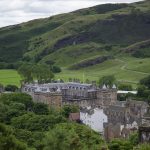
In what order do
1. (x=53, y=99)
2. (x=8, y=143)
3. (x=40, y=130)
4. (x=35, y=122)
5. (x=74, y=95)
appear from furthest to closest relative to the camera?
1. (x=74, y=95)
2. (x=53, y=99)
3. (x=35, y=122)
4. (x=40, y=130)
5. (x=8, y=143)

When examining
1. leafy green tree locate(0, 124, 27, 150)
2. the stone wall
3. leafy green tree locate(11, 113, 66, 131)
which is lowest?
leafy green tree locate(11, 113, 66, 131)

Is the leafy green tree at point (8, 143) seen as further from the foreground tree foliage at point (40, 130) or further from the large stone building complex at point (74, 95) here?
the large stone building complex at point (74, 95)

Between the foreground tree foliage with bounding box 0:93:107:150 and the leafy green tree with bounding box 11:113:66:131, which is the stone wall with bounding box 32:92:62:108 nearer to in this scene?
the foreground tree foliage with bounding box 0:93:107:150

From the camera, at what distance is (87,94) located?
150625 mm

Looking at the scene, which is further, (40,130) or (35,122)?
(35,122)

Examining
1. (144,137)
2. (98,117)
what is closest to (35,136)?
(144,137)

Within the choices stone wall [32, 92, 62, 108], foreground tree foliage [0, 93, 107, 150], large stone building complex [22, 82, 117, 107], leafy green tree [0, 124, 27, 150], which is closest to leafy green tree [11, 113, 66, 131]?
foreground tree foliage [0, 93, 107, 150]

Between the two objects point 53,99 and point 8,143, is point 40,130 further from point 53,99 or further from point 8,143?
point 53,99

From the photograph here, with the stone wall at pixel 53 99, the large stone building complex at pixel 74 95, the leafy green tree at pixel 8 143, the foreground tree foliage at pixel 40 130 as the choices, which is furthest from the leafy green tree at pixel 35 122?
the large stone building complex at pixel 74 95

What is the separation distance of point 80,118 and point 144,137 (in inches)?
2478

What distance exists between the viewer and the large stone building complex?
14450 centimetres

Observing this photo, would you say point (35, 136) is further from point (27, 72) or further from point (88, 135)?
point (27, 72)

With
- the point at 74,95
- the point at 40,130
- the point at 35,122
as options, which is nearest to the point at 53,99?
the point at 74,95

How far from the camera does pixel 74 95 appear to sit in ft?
502
